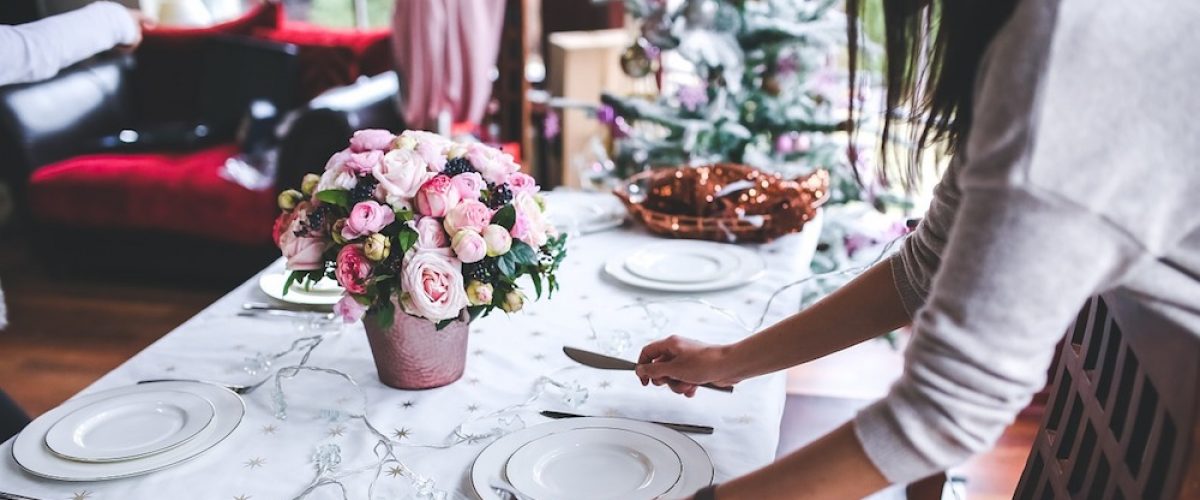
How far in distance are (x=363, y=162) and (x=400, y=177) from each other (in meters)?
Answer: 0.05

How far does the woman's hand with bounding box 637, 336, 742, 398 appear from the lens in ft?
3.28

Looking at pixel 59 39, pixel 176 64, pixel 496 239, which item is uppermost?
pixel 59 39

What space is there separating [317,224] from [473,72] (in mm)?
2731

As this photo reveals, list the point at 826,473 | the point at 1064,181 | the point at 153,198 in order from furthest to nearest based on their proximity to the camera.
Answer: the point at 153,198, the point at 826,473, the point at 1064,181

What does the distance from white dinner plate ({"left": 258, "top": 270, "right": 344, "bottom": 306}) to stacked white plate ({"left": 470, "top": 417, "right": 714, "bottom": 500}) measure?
50cm

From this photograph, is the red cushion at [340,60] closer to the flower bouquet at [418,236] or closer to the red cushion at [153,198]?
the red cushion at [153,198]

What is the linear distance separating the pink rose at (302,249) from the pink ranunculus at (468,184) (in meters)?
0.17

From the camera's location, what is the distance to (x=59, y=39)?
1523mm

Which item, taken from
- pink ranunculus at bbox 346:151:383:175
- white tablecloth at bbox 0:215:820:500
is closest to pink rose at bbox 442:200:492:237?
pink ranunculus at bbox 346:151:383:175

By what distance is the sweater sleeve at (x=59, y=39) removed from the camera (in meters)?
1.45

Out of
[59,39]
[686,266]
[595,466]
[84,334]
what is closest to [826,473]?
[595,466]

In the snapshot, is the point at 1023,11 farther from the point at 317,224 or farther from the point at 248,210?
the point at 248,210

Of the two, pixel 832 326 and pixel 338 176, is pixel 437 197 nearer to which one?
pixel 338 176

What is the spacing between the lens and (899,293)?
3.10ft
